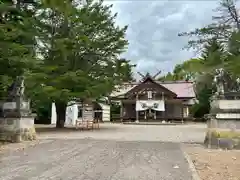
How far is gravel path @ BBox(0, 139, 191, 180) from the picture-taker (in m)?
7.12

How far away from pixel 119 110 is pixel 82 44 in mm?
23963

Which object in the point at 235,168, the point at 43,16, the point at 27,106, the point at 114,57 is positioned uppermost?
the point at 43,16

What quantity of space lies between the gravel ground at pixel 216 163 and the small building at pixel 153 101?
2798 centimetres

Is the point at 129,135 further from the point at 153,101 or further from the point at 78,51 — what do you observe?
the point at 153,101

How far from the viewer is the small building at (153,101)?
1580 inches

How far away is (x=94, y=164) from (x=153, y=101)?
104 ft

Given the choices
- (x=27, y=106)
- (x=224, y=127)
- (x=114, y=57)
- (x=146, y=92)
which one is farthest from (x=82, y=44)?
(x=146, y=92)

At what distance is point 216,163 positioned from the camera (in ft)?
29.9

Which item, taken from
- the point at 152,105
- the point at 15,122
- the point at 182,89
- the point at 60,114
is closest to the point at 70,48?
the point at 60,114

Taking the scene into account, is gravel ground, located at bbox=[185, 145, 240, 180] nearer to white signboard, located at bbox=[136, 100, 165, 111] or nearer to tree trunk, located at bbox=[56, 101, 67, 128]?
tree trunk, located at bbox=[56, 101, 67, 128]

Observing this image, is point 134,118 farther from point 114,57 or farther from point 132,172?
point 132,172

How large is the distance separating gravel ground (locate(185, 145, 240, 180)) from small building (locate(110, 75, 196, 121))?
28.0 metres

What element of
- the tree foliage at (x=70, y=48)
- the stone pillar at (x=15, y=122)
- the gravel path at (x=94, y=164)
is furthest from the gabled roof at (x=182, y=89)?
the gravel path at (x=94, y=164)

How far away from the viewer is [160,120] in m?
40.7
